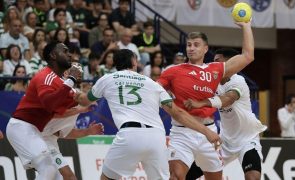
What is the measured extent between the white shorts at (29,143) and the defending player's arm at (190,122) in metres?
1.58

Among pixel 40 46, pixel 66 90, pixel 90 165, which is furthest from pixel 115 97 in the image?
pixel 40 46

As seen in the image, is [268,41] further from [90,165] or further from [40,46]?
[90,165]

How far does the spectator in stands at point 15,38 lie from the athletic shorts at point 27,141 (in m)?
6.71

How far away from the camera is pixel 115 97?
9844 millimetres

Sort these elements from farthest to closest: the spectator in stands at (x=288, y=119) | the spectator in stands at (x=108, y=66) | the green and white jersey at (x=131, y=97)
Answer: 1. the spectator in stands at (x=288, y=119)
2. the spectator in stands at (x=108, y=66)
3. the green and white jersey at (x=131, y=97)

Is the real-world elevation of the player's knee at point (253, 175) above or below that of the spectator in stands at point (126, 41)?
below

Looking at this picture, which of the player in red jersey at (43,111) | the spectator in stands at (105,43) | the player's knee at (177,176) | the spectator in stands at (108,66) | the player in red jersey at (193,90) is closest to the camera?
the player in red jersey at (43,111)

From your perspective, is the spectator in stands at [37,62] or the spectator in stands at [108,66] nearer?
the spectator in stands at [37,62]

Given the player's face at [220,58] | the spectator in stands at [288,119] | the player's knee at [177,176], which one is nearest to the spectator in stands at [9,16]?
the spectator in stands at [288,119]

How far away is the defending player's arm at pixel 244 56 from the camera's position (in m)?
10.6

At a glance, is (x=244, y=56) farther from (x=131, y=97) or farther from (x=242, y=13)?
(x=131, y=97)

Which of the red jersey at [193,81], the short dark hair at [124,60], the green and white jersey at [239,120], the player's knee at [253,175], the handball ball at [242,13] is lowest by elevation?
the player's knee at [253,175]

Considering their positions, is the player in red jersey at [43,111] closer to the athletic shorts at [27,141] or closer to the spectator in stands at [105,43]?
the athletic shorts at [27,141]

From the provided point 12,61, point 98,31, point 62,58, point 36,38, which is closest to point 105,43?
point 98,31
